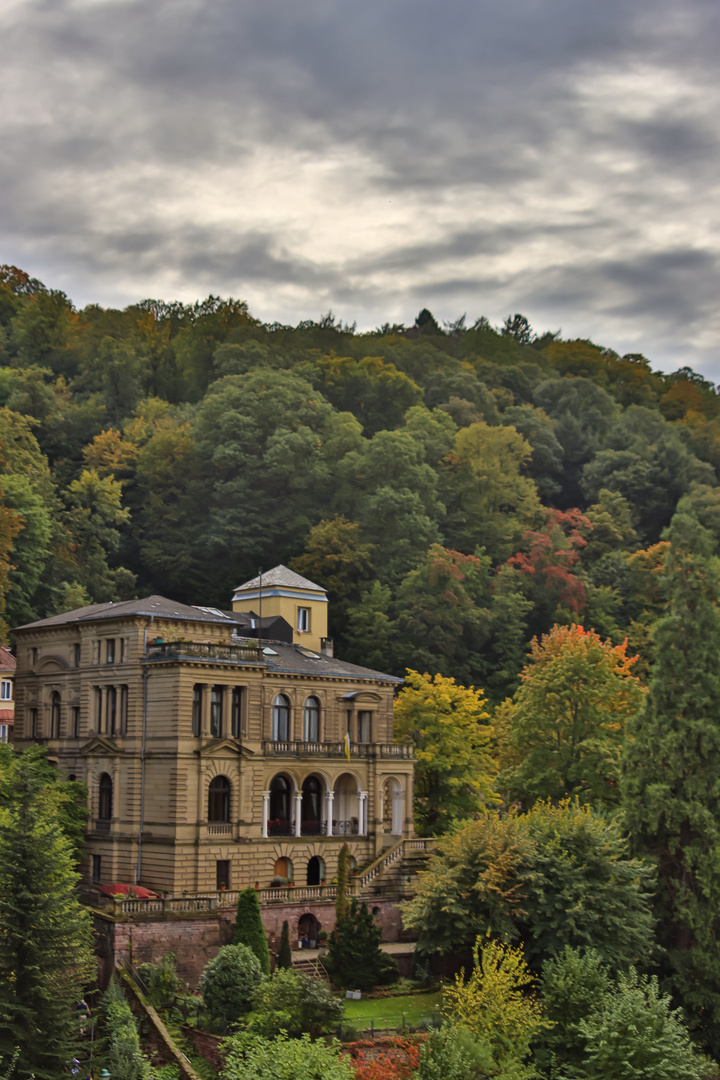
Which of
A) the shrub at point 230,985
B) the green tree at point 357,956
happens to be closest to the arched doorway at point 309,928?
the green tree at point 357,956

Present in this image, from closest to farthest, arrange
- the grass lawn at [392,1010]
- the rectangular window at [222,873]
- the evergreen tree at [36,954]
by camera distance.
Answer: the evergreen tree at [36,954]
the grass lawn at [392,1010]
the rectangular window at [222,873]

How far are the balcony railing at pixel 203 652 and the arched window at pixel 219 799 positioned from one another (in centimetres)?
584

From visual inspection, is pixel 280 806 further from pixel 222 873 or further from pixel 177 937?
pixel 177 937

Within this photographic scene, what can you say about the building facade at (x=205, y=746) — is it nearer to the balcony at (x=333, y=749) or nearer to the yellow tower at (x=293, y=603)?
the balcony at (x=333, y=749)

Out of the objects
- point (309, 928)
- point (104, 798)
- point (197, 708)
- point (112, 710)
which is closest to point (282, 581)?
point (112, 710)

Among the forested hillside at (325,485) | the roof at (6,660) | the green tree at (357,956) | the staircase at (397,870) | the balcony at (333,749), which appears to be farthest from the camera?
the forested hillside at (325,485)

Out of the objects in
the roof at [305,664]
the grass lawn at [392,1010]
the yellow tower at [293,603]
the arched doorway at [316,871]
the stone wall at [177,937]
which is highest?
the yellow tower at [293,603]

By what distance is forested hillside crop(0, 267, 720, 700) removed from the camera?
99375mm

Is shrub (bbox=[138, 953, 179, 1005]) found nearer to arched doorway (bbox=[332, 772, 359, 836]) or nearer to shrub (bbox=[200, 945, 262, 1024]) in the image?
shrub (bbox=[200, 945, 262, 1024])

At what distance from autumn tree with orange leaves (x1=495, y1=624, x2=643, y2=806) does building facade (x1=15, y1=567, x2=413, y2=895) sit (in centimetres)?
673

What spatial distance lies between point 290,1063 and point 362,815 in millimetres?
30214

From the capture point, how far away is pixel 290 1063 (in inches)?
1457

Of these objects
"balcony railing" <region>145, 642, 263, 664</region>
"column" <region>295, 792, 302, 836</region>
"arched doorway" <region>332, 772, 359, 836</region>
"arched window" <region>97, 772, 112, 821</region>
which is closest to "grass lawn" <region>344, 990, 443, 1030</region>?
"column" <region>295, 792, 302, 836</region>

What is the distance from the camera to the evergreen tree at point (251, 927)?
5053cm
